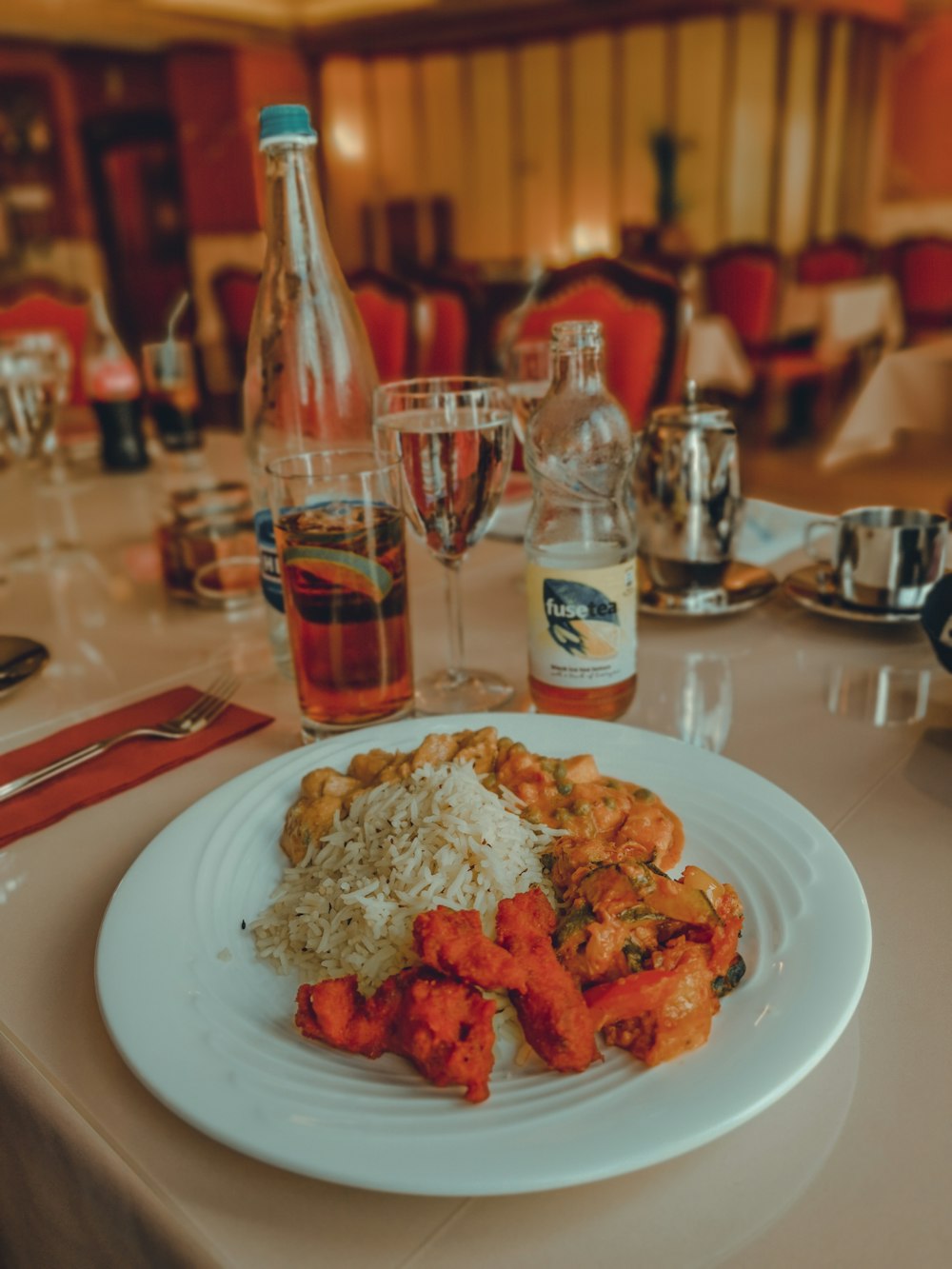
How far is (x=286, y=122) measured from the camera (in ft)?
2.60

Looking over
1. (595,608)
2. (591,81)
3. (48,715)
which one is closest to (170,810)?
(48,715)

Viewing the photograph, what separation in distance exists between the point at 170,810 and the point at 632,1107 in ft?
1.33

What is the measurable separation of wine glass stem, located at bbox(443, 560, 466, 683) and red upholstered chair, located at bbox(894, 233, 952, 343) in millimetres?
5059

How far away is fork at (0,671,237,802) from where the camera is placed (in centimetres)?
69

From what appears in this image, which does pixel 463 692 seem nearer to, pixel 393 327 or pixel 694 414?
pixel 694 414

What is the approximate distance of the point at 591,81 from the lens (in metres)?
7.48

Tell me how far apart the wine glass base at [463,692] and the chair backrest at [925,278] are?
5086 mm

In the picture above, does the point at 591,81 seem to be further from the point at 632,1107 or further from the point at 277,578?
the point at 632,1107

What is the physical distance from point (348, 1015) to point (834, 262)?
582 cm

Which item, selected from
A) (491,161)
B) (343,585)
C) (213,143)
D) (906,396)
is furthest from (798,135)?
(343,585)

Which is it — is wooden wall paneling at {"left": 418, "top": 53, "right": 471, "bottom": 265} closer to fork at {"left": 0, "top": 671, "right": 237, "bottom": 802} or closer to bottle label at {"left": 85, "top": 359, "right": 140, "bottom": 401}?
bottle label at {"left": 85, "top": 359, "right": 140, "bottom": 401}

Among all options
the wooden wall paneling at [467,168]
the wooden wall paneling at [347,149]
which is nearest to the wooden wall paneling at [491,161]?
the wooden wall paneling at [467,168]

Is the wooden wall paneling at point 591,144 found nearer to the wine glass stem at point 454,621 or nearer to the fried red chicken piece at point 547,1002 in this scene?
the wine glass stem at point 454,621

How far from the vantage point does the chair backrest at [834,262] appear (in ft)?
17.7
